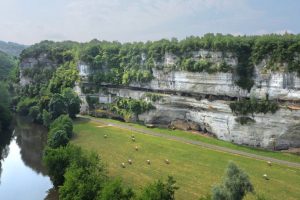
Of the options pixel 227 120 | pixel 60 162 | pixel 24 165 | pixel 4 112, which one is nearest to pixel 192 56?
pixel 227 120

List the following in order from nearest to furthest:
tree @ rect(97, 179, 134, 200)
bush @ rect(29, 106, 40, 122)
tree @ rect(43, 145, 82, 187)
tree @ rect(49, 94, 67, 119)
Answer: tree @ rect(97, 179, 134, 200), tree @ rect(43, 145, 82, 187), tree @ rect(49, 94, 67, 119), bush @ rect(29, 106, 40, 122)

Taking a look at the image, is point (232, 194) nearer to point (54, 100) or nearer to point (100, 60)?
point (54, 100)

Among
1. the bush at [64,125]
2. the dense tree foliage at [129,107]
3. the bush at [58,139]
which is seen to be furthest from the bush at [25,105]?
the bush at [58,139]

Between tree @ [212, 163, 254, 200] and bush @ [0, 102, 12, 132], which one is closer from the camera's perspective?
tree @ [212, 163, 254, 200]

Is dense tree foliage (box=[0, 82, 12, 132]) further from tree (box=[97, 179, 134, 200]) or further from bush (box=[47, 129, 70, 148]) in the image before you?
tree (box=[97, 179, 134, 200])

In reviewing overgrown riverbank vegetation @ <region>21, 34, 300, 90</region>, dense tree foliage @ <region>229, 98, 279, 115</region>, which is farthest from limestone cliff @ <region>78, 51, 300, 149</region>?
overgrown riverbank vegetation @ <region>21, 34, 300, 90</region>

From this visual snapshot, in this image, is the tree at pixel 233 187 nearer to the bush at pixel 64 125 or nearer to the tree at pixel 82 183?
the tree at pixel 82 183
